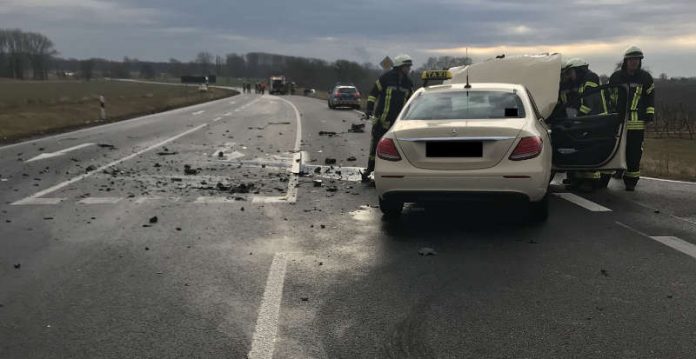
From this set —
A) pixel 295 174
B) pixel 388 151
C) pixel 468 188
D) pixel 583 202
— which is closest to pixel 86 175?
pixel 295 174

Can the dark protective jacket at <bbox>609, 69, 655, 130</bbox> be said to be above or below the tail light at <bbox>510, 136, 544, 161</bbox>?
above

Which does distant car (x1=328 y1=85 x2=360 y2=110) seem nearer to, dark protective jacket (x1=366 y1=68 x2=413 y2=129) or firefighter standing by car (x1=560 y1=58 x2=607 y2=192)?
dark protective jacket (x1=366 y1=68 x2=413 y2=129)

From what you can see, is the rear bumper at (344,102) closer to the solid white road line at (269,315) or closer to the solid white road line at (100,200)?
the solid white road line at (100,200)

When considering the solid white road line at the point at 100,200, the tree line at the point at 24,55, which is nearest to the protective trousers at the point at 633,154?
the solid white road line at the point at 100,200

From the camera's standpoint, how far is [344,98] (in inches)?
1507

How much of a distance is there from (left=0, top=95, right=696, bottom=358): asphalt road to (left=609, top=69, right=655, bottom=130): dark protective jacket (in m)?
1.00

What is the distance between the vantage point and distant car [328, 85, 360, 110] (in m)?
38.2

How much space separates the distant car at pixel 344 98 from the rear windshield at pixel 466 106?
31.5 meters

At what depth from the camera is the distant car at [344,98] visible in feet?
125

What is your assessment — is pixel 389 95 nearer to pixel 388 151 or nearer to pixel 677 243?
pixel 388 151

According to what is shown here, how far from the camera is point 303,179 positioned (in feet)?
32.9

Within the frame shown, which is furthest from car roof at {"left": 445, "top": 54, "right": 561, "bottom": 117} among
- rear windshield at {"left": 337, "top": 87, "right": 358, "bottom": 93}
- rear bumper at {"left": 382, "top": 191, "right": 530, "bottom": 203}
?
rear windshield at {"left": 337, "top": 87, "right": 358, "bottom": 93}

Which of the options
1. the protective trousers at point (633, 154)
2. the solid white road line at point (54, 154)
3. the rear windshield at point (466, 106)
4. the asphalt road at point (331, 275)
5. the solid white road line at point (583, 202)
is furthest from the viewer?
the solid white road line at point (54, 154)

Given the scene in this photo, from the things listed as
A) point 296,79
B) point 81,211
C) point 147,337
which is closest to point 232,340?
point 147,337
